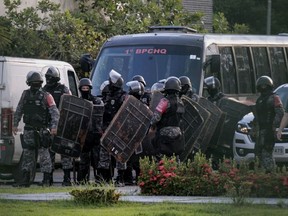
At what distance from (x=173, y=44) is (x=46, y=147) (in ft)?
19.3

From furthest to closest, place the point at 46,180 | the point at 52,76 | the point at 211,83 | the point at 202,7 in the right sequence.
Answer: the point at 202,7
the point at 211,83
the point at 52,76
the point at 46,180

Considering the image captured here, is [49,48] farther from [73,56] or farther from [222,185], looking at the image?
[222,185]

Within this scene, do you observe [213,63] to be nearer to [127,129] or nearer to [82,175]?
[127,129]

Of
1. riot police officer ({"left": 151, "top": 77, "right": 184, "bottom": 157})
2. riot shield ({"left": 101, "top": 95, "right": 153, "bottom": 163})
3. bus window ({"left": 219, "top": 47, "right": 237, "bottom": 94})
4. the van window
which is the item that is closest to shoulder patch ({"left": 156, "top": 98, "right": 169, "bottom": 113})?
riot police officer ({"left": 151, "top": 77, "right": 184, "bottom": 157})

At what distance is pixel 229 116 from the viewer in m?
22.8

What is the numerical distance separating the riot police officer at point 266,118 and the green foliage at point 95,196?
5382mm

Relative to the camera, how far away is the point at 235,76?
25.7 meters

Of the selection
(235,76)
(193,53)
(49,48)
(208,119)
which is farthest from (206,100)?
(49,48)

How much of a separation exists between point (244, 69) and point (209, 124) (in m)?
5.54

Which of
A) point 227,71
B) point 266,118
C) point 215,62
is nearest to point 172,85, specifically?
point 266,118

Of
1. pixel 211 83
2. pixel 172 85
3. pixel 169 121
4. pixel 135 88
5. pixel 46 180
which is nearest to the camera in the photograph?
pixel 172 85

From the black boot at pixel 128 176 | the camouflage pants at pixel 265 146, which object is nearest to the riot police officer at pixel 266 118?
the camouflage pants at pixel 265 146

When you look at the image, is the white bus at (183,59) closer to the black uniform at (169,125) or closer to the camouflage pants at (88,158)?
the camouflage pants at (88,158)

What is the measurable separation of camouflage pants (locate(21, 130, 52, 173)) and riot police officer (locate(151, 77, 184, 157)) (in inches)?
71.7
